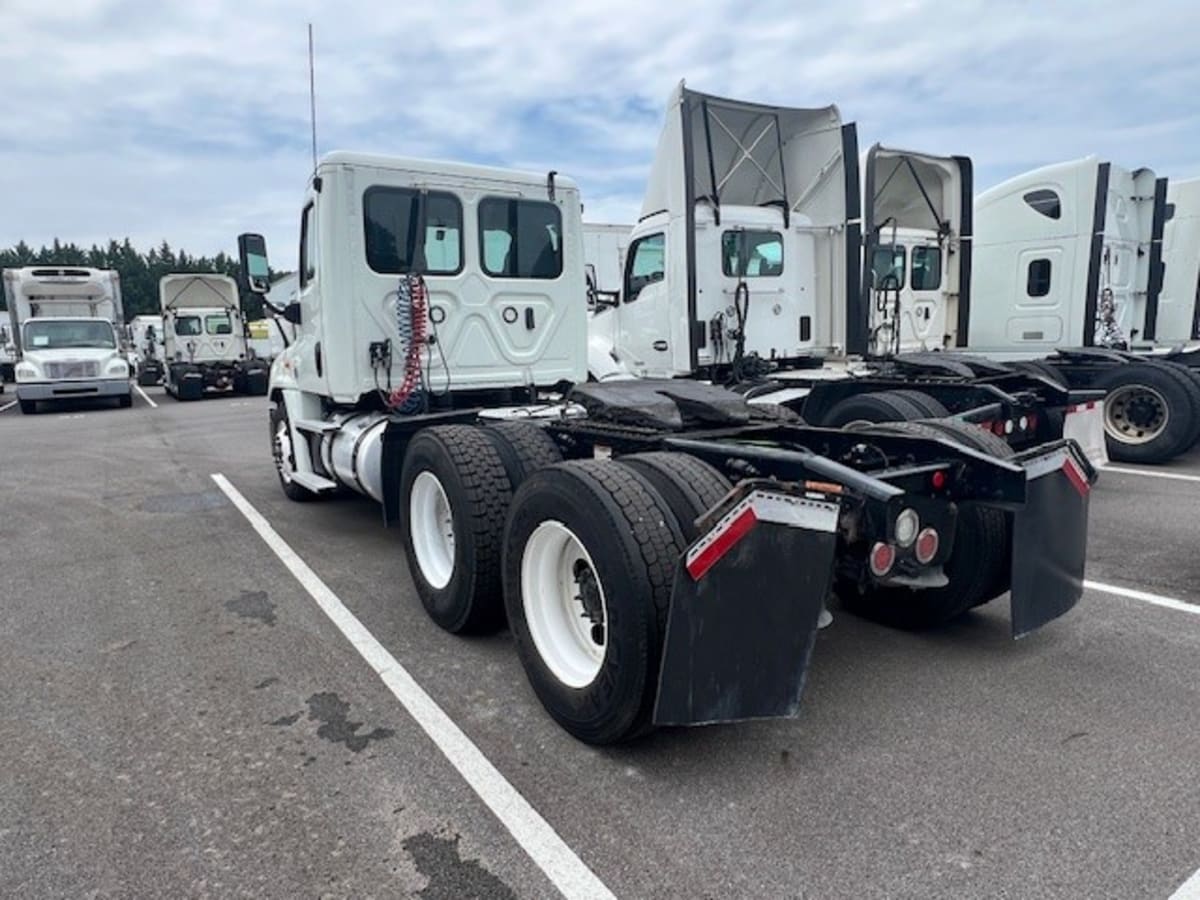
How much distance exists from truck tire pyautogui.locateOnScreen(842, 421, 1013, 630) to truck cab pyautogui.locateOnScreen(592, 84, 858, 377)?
4.20 meters

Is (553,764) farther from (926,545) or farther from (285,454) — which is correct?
(285,454)

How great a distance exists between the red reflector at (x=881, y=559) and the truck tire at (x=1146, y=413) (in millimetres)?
6649

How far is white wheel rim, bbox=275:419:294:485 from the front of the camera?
7.55 meters

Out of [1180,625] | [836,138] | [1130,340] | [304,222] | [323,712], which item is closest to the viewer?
[323,712]

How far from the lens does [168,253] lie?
97.2 metres

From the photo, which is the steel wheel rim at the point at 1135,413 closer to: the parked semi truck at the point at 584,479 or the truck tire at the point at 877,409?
the truck tire at the point at 877,409

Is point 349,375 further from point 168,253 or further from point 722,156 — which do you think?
point 168,253

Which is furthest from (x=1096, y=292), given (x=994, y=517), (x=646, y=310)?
(x=994, y=517)

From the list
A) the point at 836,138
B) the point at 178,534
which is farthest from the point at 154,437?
the point at 836,138

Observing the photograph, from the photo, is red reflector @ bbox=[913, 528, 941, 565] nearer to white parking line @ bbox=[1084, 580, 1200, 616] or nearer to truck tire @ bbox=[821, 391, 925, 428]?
white parking line @ bbox=[1084, 580, 1200, 616]

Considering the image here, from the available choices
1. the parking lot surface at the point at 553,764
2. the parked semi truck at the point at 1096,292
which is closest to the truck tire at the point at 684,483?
the parking lot surface at the point at 553,764

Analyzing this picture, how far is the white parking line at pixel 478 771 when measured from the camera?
8.05ft

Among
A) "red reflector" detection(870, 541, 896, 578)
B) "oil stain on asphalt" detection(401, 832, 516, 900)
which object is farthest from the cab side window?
"oil stain on asphalt" detection(401, 832, 516, 900)

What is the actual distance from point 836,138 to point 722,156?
121 centimetres
